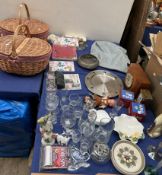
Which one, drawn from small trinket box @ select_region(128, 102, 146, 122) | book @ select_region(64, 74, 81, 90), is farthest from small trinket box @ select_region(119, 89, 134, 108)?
book @ select_region(64, 74, 81, 90)

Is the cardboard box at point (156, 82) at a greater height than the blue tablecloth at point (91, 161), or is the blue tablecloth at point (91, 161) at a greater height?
the cardboard box at point (156, 82)

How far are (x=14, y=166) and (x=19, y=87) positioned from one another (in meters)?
0.63

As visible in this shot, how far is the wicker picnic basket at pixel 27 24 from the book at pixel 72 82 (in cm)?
41

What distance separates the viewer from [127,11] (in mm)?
1812

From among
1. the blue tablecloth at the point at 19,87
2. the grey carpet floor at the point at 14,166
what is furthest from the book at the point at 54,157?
A: the grey carpet floor at the point at 14,166

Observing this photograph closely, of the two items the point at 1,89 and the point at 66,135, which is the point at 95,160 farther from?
the point at 1,89

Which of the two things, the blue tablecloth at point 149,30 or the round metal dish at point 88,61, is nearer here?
the round metal dish at point 88,61

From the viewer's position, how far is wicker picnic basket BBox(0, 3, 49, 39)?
1597 millimetres

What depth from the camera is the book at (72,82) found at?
4.61 ft

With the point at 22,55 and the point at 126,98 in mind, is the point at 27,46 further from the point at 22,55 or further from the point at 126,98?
the point at 126,98

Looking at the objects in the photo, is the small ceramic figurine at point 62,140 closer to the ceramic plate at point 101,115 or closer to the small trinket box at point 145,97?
the ceramic plate at point 101,115

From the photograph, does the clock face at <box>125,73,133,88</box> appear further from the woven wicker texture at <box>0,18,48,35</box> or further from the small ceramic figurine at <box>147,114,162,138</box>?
the woven wicker texture at <box>0,18,48,35</box>

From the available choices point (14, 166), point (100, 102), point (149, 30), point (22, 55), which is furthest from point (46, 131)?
point (149, 30)

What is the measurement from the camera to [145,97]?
1.30 meters
